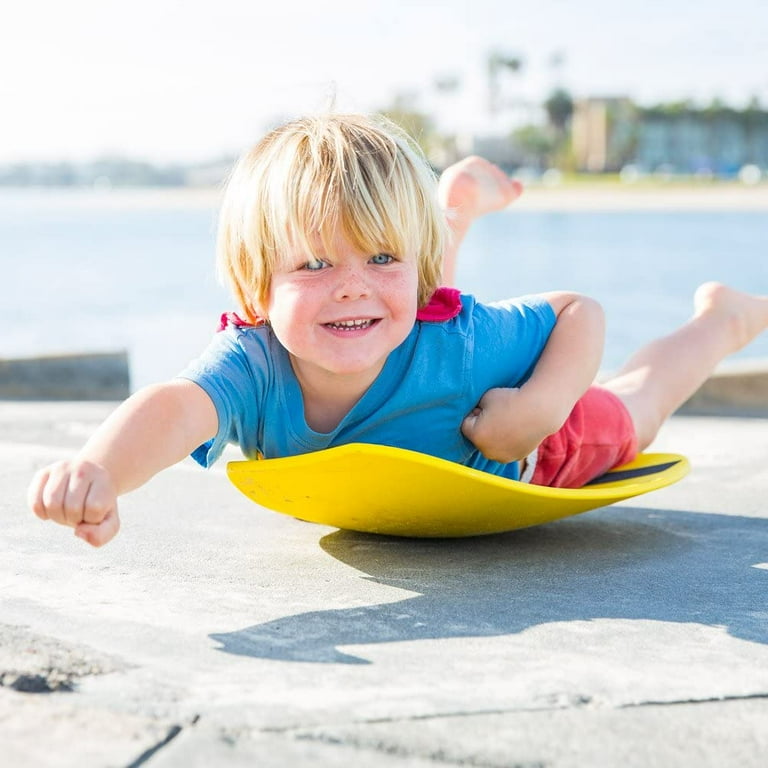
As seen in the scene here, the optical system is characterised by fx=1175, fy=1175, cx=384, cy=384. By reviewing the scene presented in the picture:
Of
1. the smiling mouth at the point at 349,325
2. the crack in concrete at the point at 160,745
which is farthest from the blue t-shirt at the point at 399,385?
the crack in concrete at the point at 160,745

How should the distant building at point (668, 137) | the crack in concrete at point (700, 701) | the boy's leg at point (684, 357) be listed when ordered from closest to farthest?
the crack in concrete at point (700, 701)
the boy's leg at point (684, 357)
the distant building at point (668, 137)

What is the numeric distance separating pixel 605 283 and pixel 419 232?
974cm

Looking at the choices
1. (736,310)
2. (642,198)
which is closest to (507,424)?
(736,310)

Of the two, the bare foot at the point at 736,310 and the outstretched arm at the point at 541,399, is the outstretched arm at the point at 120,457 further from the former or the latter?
the bare foot at the point at 736,310

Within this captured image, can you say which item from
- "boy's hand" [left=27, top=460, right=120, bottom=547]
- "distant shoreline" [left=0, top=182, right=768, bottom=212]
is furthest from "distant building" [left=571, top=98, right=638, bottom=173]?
"boy's hand" [left=27, top=460, right=120, bottom=547]

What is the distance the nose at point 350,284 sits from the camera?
181cm

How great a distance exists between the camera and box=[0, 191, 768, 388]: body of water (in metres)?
7.71

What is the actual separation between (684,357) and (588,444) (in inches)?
18.5

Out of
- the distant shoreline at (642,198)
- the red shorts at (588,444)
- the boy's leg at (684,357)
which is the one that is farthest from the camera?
the distant shoreline at (642,198)

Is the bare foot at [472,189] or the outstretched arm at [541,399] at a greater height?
the bare foot at [472,189]

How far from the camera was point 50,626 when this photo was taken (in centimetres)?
152

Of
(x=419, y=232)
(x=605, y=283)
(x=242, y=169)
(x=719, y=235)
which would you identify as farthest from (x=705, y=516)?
(x=719, y=235)

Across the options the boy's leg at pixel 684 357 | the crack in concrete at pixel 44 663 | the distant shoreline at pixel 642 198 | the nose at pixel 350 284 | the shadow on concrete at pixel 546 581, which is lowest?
the distant shoreline at pixel 642 198

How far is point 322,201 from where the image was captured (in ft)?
5.92
